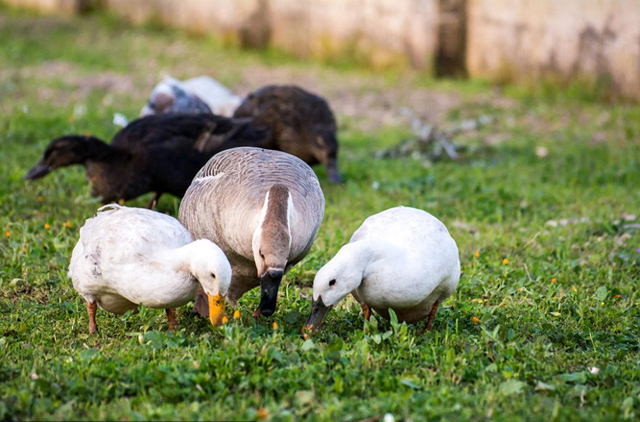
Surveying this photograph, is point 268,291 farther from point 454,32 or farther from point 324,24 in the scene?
point 324,24

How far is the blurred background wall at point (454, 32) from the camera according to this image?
1076 centimetres

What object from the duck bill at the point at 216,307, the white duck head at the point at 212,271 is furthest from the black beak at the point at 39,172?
the duck bill at the point at 216,307

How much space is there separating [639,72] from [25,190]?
24.4 ft

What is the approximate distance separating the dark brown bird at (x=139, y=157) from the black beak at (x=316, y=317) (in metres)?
2.96

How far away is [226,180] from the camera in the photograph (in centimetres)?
500

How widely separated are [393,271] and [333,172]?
4062 millimetres

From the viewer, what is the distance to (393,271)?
432cm

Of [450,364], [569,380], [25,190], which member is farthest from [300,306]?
[25,190]

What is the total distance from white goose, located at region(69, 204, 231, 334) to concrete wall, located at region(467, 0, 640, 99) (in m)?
7.78

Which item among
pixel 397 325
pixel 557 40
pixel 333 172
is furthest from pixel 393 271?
pixel 557 40

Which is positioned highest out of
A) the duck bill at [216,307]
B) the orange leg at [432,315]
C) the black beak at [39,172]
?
the duck bill at [216,307]

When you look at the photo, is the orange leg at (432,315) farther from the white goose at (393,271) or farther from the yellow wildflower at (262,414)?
the yellow wildflower at (262,414)

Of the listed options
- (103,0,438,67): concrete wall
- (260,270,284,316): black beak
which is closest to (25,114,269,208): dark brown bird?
(260,270,284,316): black beak

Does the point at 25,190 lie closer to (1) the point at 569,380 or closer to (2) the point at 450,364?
(2) the point at 450,364
